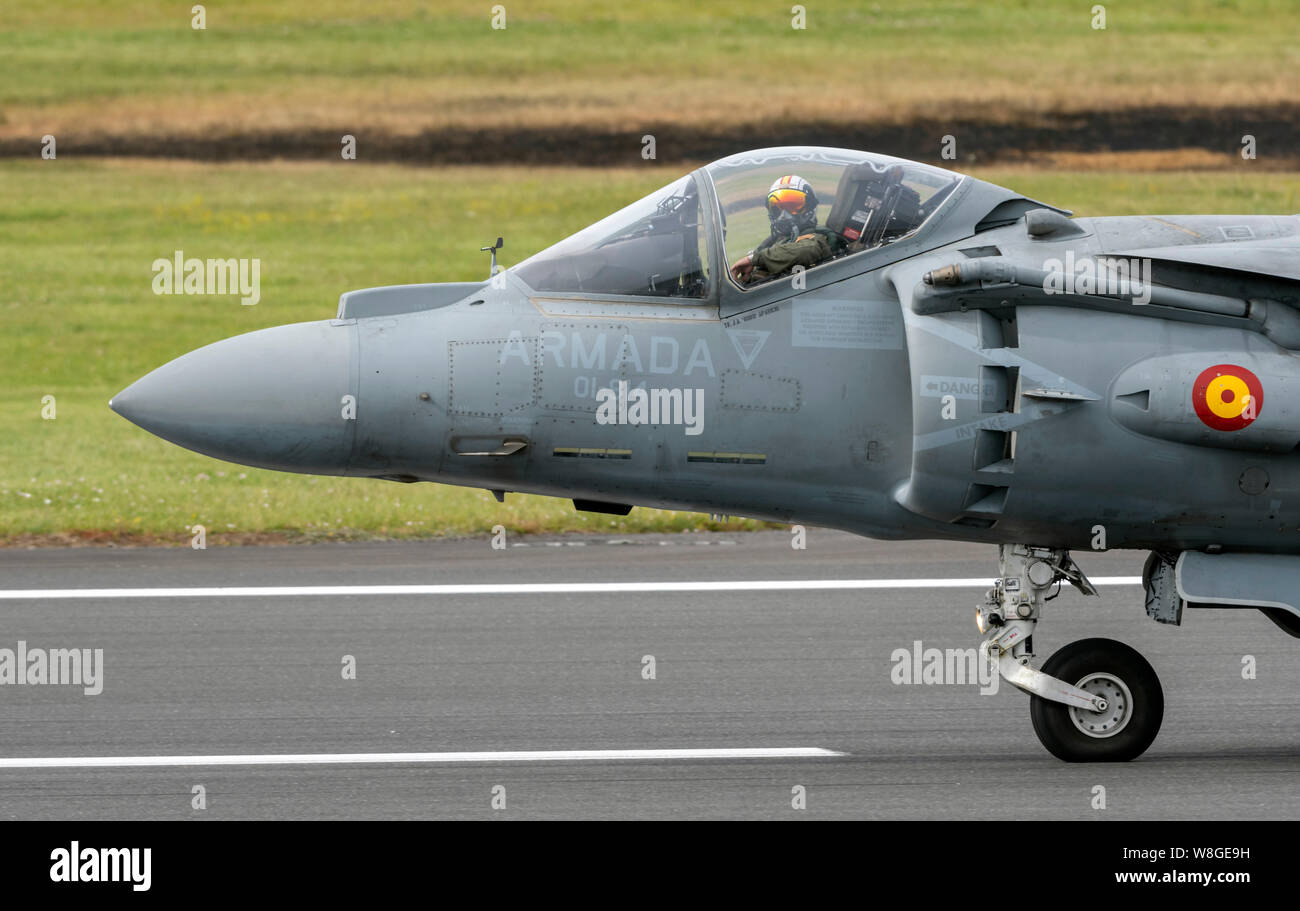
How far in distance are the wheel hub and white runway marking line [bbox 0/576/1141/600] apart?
4.11 m

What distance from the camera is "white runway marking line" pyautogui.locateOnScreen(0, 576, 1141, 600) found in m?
12.6

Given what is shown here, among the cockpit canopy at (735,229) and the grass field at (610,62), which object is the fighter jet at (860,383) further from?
the grass field at (610,62)

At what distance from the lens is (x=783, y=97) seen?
113 ft

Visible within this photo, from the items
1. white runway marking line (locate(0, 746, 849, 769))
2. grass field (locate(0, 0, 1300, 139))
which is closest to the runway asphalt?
white runway marking line (locate(0, 746, 849, 769))

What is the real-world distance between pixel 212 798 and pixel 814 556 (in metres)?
6.38

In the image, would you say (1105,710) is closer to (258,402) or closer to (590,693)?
(590,693)

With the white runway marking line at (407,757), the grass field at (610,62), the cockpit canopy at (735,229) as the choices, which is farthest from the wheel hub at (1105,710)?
the grass field at (610,62)

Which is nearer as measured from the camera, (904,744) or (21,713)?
(904,744)

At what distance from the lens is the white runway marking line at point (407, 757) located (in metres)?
8.93

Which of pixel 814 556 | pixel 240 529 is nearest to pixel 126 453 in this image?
pixel 240 529

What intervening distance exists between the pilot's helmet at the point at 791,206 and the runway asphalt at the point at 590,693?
250cm

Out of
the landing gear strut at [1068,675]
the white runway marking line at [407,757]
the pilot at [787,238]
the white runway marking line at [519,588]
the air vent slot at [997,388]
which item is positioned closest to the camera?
the air vent slot at [997,388]

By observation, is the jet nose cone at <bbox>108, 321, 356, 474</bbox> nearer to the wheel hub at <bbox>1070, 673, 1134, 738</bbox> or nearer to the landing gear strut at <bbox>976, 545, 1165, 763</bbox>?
the landing gear strut at <bbox>976, 545, 1165, 763</bbox>

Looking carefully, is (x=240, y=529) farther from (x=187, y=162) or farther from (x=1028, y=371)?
(x=187, y=162)
